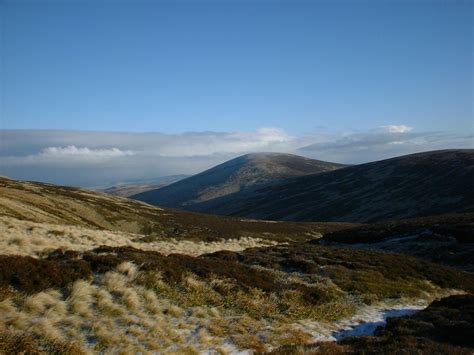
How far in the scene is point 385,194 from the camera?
492 ft

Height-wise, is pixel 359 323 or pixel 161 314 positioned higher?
pixel 161 314

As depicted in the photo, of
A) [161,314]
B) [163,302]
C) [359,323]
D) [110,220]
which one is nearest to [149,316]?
[161,314]

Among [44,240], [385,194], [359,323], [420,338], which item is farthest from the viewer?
[385,194]

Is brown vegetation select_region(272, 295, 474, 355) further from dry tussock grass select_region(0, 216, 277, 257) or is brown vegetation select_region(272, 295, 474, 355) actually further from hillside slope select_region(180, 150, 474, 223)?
hillside slope select_region(180, 150, 474, 223)

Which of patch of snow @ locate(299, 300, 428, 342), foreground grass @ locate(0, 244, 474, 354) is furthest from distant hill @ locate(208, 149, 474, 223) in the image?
foreground grass @ locate(0, 244, 474, 354)

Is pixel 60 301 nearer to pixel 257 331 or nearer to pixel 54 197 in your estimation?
pixel 257 331

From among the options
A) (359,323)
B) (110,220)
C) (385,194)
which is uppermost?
(359,323)

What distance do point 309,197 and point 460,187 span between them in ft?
210

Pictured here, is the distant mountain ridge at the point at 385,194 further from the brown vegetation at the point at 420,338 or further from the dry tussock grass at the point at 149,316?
the dry tussock grass at the point at 149,316

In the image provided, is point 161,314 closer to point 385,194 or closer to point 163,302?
point 163,302

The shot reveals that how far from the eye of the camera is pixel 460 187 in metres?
128

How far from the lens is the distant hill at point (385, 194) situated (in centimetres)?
12556

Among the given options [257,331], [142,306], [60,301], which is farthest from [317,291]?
[60,301]

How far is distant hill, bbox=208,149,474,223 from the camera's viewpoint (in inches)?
4943
